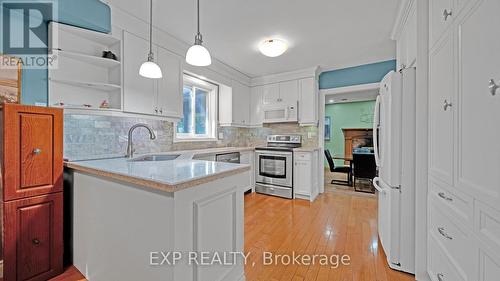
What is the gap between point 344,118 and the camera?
306 inches

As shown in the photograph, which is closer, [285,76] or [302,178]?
[302,178]

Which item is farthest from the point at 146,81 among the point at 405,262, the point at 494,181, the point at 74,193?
the point at 405,262

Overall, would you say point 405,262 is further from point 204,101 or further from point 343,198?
point 204,101

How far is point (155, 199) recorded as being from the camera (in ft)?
3.34

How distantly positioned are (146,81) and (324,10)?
218 centimetres

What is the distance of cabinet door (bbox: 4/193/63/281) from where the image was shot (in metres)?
1.39

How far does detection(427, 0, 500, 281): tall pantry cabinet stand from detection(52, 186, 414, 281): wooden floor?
1.79ft

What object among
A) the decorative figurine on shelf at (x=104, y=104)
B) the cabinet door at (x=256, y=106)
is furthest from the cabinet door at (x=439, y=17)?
the cabinet door at (x=256, y=106)

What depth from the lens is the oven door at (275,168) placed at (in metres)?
3.78

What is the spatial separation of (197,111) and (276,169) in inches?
74.4

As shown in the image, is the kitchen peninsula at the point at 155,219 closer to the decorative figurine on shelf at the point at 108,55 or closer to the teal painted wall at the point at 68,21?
the teal painted wall at the point at 68,21

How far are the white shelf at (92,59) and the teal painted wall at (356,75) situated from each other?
357 cm

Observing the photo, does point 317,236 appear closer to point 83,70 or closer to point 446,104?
point 446,104

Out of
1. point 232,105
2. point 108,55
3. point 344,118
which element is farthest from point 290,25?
point 344,118
